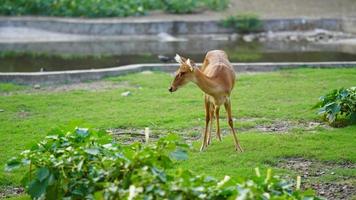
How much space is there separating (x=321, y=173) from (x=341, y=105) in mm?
1813

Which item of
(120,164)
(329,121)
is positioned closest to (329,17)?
(329,121)

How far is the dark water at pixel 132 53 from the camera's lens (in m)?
15.3

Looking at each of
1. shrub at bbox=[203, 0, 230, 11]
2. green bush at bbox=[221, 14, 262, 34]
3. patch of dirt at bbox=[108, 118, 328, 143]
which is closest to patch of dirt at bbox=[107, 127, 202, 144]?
patch of dirt at bbox=[108, 118, 328, 143]

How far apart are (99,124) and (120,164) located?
13.3 feet

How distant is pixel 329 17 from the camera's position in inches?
784

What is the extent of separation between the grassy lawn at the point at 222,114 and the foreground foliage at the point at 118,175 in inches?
13.9

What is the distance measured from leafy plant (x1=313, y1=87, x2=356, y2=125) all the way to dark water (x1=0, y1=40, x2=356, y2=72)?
21.9ft

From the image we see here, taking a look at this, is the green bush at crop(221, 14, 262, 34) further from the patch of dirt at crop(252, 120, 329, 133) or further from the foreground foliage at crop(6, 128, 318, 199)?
the foreground foliage at crop(6, 128, 318, 199)

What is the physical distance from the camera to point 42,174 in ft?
18.0

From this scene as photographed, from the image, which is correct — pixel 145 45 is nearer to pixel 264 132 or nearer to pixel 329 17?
pixel 329 17

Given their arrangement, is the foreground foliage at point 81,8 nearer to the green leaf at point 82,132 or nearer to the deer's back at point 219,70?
the deer's back at point 219,70

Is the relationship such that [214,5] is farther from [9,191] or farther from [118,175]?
[118,175]

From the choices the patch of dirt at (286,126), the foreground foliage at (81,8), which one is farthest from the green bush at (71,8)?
the patch of dirt at (286,126)

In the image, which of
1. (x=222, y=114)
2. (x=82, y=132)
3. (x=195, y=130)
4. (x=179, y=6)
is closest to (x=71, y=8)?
(x=179, y=6)
